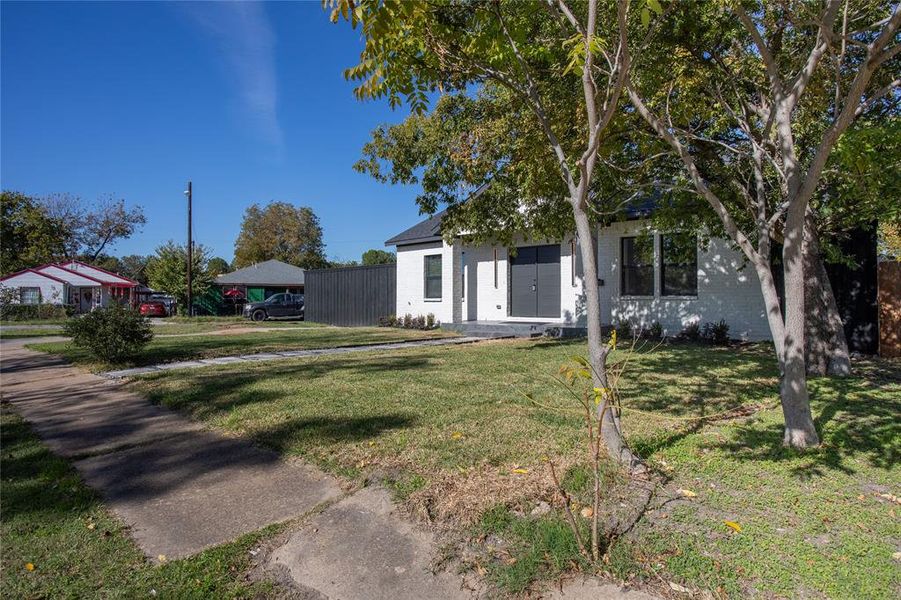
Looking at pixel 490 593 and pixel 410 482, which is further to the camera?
pixel 410 482

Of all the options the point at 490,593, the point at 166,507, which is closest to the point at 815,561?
the point at 490,593

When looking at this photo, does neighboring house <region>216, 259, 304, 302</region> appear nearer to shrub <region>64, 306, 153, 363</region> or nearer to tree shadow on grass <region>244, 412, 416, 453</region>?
shrub <region>64, 306, 153, 363</region>

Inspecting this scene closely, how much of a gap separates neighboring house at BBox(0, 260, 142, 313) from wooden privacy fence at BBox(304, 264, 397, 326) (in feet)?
57.1

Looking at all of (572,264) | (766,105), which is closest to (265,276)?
(572,264)

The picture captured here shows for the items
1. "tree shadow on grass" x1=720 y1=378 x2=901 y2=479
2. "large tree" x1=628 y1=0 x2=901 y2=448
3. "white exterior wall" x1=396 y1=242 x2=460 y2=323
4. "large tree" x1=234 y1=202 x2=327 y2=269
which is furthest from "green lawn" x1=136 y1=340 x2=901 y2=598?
"large tree" x1=234 y1=202 x2=327 y2=269

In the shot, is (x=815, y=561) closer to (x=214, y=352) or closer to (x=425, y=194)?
(x=425, y=194)

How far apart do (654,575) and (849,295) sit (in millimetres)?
10793

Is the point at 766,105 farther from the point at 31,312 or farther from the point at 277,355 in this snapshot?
the point at 31,312

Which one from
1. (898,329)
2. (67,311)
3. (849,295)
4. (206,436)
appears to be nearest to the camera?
(206,436)

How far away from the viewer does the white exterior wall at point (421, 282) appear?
18.6 m

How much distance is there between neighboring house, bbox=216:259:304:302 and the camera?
38.4m

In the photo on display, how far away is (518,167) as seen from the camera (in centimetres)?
804

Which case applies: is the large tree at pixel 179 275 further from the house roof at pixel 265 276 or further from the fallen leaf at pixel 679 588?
the fallen leaf at pixel 679 588

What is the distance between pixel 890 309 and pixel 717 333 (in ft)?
10.1
